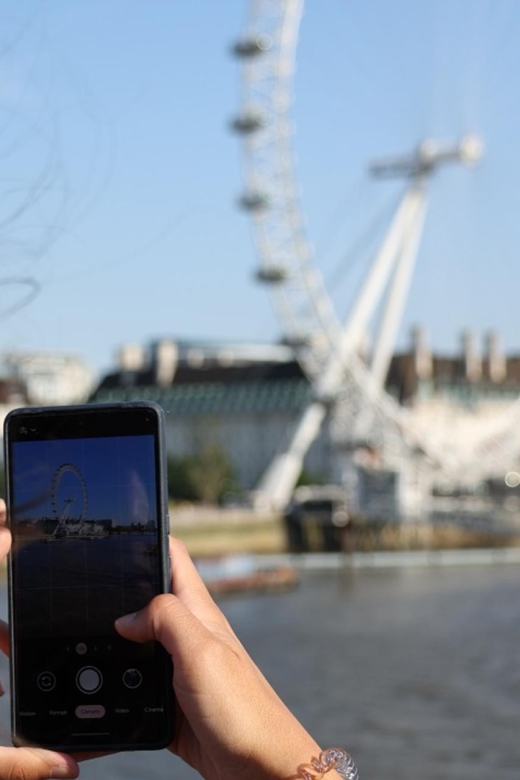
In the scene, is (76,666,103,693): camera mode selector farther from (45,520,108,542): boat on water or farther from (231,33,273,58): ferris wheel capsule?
(231,33,273,58): ferris wheel capsule

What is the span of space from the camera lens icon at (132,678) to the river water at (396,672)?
5.64m

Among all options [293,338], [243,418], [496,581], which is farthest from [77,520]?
[243,418]

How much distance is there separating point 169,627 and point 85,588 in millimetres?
65

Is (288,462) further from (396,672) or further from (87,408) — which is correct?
(87,408)

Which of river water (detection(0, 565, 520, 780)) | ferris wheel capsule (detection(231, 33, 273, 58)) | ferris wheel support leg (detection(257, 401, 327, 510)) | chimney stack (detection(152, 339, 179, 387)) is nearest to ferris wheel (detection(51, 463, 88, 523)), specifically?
river water (detection(0, 565, 520, 780))

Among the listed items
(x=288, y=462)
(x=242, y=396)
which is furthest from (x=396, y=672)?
(x=242, y=396)

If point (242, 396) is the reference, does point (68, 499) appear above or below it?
above

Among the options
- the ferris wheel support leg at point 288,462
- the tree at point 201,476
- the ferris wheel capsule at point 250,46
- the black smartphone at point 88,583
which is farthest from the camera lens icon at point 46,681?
the tree at point 201,476

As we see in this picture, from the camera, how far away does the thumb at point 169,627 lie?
51 centimetres

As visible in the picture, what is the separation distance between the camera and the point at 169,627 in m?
0.52

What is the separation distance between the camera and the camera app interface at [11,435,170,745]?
0.56m

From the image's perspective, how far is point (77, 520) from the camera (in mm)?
570

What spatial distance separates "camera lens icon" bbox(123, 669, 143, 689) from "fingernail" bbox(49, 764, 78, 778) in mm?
48

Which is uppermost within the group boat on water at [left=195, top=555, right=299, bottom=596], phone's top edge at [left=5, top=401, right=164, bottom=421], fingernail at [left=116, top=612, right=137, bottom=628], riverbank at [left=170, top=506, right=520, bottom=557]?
phone's top edge at [left=5, top=401, right=164, bottom=421]
